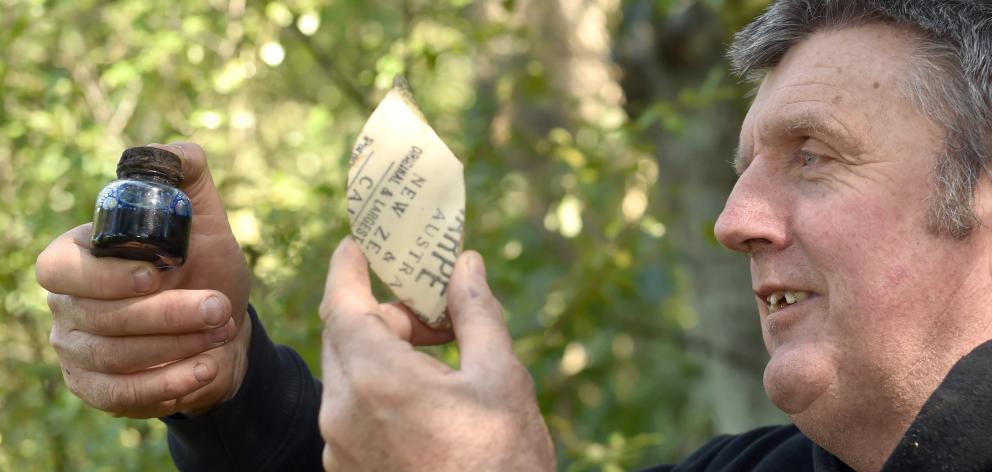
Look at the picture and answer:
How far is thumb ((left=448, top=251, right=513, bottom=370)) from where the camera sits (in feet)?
5.14

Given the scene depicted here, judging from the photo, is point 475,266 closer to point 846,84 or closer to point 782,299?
point 782,299

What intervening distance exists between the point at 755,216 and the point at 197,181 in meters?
1.01

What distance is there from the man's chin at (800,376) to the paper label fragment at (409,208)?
586mm

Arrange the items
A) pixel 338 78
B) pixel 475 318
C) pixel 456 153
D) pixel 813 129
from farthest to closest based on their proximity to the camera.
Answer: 1. pixel 338 78
2. pixel 456 153
3. pixel 813 129
4. pixel 475 318

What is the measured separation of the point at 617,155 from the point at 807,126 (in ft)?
7.78

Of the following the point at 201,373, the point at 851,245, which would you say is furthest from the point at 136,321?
the point at 851,245

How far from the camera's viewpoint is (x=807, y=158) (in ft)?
6.42

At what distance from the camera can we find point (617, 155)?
4.30m

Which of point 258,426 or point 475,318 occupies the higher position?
point 475,318

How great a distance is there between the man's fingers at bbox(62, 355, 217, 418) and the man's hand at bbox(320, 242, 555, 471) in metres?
0.39

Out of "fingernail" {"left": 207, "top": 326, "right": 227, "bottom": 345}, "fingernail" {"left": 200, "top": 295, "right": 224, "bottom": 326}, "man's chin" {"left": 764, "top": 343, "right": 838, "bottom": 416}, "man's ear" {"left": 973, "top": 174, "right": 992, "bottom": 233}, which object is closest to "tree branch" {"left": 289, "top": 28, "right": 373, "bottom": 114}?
"fingernail" {"left": 207, "top": 326, "right": 227, "bottom": 345}

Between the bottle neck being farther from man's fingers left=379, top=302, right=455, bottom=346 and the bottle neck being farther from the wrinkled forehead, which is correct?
the wrinkled forehead

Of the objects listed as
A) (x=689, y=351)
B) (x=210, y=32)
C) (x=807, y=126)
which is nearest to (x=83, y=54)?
(x=210, y=32)

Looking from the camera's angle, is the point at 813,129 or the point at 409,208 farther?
the point at 813,129
